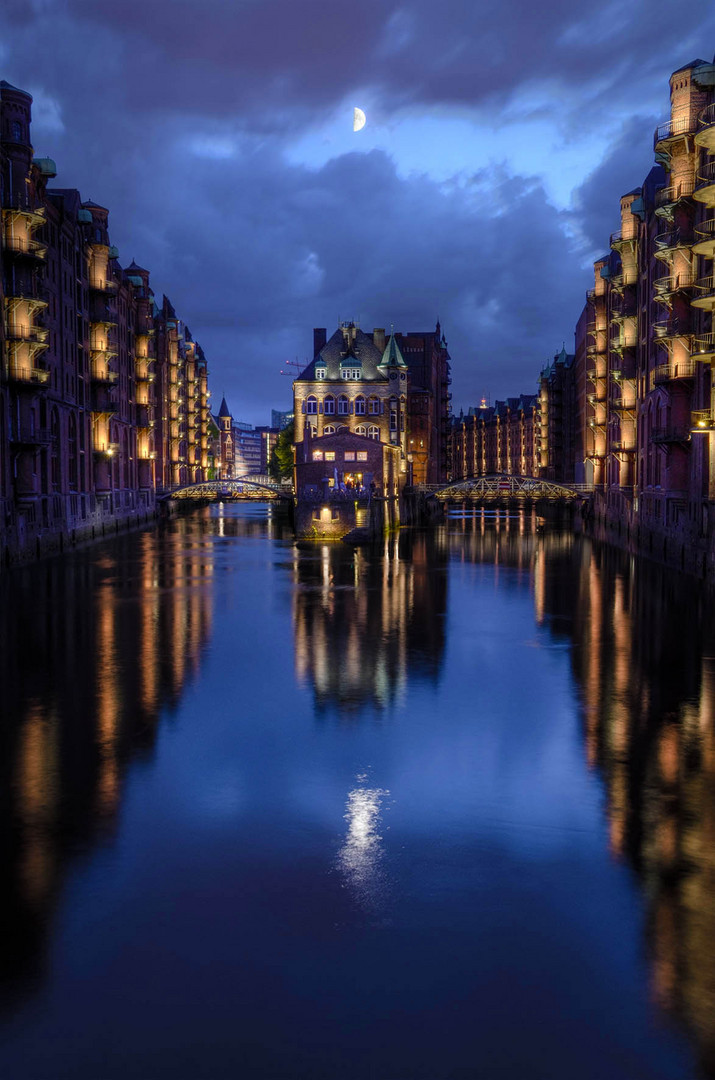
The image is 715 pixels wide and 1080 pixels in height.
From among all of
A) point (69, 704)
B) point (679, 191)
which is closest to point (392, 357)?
point (679, 191)

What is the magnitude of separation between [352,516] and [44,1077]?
223 ft

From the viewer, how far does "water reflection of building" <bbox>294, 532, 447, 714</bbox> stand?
78.5ft

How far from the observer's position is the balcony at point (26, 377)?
52031 millimetres

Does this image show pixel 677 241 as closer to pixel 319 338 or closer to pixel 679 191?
pixel 679 191

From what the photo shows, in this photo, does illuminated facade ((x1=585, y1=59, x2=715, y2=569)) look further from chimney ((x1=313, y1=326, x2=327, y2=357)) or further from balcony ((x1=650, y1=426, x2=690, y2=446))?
chimney ((x1=313, y1=326, x2=327, y2=357))

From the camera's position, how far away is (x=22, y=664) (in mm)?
25984

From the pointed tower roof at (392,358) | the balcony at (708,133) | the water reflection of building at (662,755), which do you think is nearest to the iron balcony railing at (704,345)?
the balcony at (708,133)

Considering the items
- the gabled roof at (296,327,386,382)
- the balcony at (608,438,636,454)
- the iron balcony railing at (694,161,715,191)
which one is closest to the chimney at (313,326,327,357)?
the gabled roof at (296,327,386,382)

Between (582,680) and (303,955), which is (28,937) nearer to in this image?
(303,955)

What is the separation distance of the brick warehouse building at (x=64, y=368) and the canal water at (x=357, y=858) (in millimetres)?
27144

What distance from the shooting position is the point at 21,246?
52.3 metres

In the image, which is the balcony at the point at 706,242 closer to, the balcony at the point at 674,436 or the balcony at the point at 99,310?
the balcony at the point at 674,436

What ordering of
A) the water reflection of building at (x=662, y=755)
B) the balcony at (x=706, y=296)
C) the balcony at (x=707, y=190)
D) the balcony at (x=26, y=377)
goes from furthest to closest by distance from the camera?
the balcony at (x=26, y=377) < the balcony at (x=706, y=296) < the balcony at (x=707, y=190) < the water reflection of building at (x=662, y=755)

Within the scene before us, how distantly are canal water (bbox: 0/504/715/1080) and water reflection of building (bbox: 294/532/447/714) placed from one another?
0.23 metres
